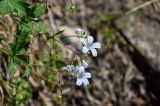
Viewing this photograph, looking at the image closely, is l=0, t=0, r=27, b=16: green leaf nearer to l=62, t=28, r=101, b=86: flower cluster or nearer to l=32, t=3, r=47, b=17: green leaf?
l=32, t=3, r=47, b=17: green leaf

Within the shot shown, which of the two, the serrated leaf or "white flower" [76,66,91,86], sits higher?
the serrated leaf

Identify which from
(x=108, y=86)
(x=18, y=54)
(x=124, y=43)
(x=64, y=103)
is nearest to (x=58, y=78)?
(x=18, y=54)

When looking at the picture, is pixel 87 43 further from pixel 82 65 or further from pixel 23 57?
pixel 23 57

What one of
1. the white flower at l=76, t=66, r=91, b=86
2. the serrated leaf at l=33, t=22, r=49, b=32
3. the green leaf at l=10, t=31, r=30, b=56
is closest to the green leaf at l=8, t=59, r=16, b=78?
the green leaf at l=10, t=31, r=30, b=56

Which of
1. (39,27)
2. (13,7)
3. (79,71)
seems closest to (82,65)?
(79,71)

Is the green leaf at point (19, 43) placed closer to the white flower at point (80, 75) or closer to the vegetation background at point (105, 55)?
the white flower at point (80, 75)

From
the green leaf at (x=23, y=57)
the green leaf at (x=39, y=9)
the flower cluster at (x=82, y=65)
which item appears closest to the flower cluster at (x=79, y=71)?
the flower cluster at (x=82, y=65)
